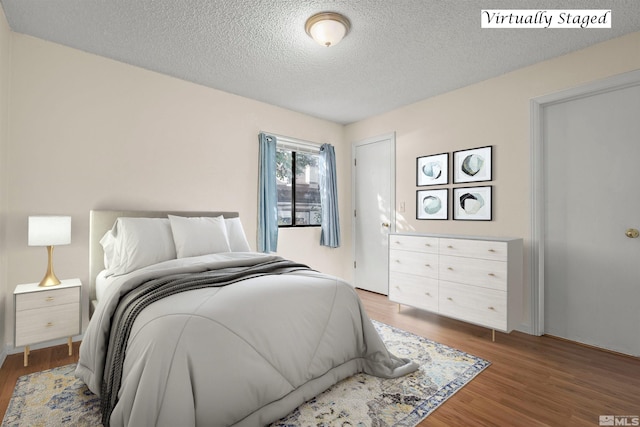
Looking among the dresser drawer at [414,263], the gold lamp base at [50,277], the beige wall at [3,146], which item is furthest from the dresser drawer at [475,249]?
the beige wall at [3,146]

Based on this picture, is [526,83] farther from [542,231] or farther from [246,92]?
[246,92]

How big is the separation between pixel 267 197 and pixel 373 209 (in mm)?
1565

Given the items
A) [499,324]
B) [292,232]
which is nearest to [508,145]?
[499,324]

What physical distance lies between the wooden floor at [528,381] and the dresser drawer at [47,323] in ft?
0.68

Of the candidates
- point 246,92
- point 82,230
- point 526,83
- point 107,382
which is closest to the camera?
point 107,382

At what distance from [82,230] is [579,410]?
3.84 meters

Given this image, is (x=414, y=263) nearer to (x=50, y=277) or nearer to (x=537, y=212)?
(x=537, y=212)

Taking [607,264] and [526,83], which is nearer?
[607,264]

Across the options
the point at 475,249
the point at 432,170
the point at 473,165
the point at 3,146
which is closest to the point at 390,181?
the point at 432,170

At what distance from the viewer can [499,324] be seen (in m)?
2.72

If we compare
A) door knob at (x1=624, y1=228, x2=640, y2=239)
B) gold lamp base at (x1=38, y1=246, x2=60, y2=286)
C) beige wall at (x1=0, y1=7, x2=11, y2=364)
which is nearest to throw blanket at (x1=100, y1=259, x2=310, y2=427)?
gold lamp base at (x1=38, y1=246, x2=60, y2=286)

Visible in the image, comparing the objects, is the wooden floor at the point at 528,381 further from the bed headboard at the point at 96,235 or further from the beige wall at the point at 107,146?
the beige wall at the point at 107,146

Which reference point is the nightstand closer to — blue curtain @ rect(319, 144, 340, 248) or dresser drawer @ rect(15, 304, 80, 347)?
dresser drawer @ rect(15, 304, 80, 347)

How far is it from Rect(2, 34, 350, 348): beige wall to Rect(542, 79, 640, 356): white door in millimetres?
3164
